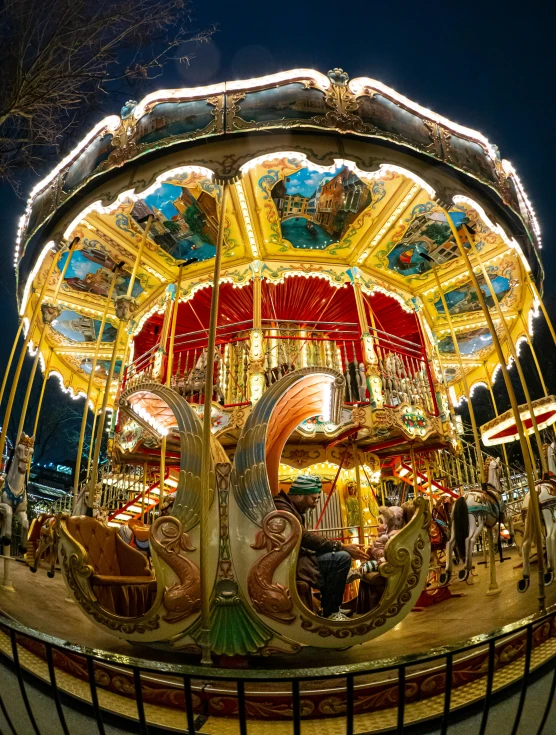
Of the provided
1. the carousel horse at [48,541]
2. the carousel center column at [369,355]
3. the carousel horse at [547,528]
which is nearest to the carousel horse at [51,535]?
the carousel horse at [48,541]

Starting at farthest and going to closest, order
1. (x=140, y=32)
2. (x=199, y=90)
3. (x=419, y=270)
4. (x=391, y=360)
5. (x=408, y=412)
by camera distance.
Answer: (x=419, y=270)
(x=391, y=360)
(x=408, y=412)
(x=140, y=32)
(x=199, y=90)

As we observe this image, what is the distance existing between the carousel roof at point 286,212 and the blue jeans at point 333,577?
4.18 meters

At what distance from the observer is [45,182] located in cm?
673

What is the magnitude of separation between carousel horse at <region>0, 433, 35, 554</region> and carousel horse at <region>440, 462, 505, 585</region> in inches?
228

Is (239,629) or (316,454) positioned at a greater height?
(316,454)

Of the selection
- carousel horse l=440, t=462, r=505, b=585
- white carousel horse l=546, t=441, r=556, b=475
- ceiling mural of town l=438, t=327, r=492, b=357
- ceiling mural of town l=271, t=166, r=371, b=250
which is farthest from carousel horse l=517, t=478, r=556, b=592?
ceiling mural of town l=438, t=327, r=492, b=357

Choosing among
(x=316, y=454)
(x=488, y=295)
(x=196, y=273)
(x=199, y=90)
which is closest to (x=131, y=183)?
(x=199, y=90)

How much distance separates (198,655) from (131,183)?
5033 millimetres

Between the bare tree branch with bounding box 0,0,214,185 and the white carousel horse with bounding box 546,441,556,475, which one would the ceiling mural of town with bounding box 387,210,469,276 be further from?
the bare tree branch with bounding box 0,0,214,185

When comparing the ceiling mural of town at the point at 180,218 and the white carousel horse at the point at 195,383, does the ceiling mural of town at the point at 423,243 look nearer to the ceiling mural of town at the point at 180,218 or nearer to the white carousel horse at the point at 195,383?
the ceiling mural of town at the point at 180,218

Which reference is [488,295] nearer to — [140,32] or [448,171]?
[448,171]

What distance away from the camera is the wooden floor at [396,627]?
3711mm

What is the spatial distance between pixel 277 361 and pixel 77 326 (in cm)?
533

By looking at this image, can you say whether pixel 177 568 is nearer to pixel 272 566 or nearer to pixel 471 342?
pixel 272 566
